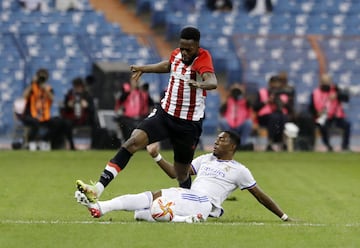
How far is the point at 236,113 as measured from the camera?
86.2 ft

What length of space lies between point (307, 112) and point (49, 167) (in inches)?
325

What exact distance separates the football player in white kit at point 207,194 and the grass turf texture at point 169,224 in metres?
0.19

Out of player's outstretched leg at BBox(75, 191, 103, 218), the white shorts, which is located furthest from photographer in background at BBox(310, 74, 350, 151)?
player's outstretched leg at BBox(75, 191, 103, 218)

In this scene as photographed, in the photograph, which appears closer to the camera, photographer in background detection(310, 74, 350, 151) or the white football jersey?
Result: the white football jersey

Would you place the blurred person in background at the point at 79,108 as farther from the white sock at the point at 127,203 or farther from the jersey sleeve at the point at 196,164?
the white sock at the point at 127,203

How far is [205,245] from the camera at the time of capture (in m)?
9.93

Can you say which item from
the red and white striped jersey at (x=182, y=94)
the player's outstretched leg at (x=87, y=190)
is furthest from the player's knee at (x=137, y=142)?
the player's outstretched leg at (x=87, y=190)

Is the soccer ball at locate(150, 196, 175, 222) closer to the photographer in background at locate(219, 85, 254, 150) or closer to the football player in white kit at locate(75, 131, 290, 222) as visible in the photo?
the football player in white kit at locate(75, 131, 290, 222)

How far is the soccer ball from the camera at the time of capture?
1163cm

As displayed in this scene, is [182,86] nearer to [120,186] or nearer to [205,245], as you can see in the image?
[205,245]

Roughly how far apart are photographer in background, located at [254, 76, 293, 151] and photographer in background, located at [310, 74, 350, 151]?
741 mm

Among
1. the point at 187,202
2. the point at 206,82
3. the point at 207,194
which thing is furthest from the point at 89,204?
the point at 206,82

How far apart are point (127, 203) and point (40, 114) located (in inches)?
572

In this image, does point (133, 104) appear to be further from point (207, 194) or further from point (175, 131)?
point (207, 194)
